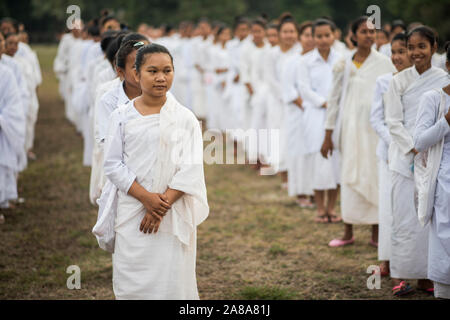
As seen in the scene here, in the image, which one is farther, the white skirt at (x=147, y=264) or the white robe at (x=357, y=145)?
the white robe at (x=357, y=145)

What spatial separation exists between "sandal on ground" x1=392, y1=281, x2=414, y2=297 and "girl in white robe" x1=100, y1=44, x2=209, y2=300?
7.35ft

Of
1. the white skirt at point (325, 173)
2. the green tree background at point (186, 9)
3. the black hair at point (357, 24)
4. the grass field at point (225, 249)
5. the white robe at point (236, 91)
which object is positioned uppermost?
the green tree background at point (186, 9)

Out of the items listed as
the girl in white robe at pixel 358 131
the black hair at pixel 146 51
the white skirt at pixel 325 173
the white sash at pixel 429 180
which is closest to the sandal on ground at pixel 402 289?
the white sash at pixel 429 180

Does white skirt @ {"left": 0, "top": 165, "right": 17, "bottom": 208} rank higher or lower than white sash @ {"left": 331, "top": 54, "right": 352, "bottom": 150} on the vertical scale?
lower

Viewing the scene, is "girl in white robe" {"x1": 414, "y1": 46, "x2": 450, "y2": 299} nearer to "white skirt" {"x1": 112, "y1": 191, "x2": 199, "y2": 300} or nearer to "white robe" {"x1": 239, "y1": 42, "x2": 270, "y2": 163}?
"white skirt" {"x1": 112, "y1": 191, "x2": 199, "y2": 300}

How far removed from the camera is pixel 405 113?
219 inches

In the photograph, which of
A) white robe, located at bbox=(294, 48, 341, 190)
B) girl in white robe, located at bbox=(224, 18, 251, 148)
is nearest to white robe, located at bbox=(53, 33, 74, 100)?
girl in white robe, located at bbox=(224, 18, 251, 148)

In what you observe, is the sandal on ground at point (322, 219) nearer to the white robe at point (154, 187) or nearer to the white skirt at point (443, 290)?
the white skirt at point (443, 290)

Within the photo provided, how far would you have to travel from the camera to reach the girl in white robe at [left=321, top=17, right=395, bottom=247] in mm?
6809

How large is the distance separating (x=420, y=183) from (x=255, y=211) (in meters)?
4.04

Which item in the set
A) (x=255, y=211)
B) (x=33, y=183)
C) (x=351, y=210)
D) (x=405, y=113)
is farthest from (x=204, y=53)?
(x=405, y=113)

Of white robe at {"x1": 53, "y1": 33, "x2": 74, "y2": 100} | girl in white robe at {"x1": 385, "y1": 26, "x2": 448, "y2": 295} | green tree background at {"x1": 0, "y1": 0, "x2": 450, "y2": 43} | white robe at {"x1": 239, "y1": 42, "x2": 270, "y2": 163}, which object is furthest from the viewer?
green tree background at {"x1": 0, "y1": 0, "x2": 450, "y2": 43}

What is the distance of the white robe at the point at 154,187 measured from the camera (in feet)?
13.3
